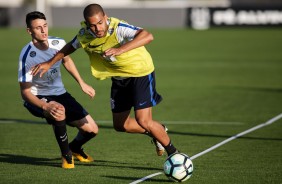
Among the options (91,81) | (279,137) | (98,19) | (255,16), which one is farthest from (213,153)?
(255,16)

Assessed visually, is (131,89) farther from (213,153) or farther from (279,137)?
(279,137)

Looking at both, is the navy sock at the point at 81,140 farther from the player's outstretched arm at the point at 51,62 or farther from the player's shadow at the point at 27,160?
the player's outstretched arm at the point at 51,62

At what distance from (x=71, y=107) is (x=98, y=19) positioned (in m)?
1.84

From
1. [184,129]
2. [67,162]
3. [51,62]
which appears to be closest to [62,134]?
[67,162]

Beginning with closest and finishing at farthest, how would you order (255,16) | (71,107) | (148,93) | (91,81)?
1. (148,93)
2. (71,107)
3. (91,81)
4. (255,16)

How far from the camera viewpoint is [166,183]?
911 cm

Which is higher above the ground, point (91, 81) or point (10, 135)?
point (10, 135)

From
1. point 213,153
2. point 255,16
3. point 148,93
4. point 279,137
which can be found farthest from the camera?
point 255,16

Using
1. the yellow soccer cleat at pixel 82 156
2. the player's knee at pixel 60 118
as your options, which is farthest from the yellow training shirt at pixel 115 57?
the yellow soccer cleat at pixel 82 156

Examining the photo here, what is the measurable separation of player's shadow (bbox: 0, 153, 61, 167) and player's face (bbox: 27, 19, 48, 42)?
1.75 metres

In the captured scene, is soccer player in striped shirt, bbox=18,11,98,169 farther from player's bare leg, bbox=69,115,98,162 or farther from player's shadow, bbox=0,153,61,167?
player's shadow, bbox=0,153,61,167

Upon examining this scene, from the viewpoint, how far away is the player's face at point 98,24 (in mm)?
9041

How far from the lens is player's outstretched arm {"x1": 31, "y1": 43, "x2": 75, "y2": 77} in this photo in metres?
9.66

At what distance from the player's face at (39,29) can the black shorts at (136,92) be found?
3.77 ft
